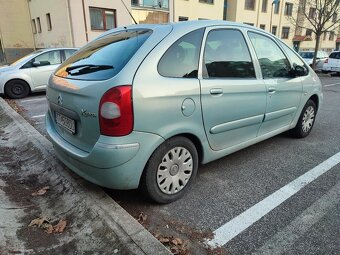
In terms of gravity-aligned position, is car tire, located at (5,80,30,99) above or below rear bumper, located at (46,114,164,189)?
below

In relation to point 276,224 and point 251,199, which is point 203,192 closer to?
point 251,199

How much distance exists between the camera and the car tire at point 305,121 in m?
4.58

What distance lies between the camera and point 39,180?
3.43 m

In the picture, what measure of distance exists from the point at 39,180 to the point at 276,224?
2.62 meters

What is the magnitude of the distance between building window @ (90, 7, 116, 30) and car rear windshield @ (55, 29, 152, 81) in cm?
1697

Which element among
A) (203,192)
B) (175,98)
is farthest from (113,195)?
(175,98)

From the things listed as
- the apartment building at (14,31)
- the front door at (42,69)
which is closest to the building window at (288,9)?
the apartment building at (14,31)

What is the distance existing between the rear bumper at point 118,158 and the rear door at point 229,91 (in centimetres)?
72

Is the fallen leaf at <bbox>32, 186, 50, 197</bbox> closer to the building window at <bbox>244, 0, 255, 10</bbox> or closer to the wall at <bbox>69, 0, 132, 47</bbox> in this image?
the wall at <bbox>69, 0, 132, 47</bbox>

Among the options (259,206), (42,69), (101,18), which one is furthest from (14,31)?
(259,206)

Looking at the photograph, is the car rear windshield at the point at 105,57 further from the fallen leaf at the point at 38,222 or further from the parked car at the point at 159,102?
the fallen leaf at the point at 38,222

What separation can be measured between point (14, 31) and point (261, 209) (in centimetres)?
2656

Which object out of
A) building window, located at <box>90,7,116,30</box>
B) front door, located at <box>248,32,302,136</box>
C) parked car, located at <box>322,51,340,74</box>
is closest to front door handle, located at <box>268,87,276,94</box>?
front door, located at <box>248,32,302,136</box>

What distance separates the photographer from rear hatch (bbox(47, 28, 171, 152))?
2391 mm
